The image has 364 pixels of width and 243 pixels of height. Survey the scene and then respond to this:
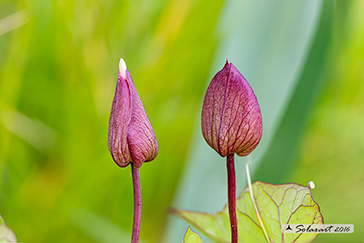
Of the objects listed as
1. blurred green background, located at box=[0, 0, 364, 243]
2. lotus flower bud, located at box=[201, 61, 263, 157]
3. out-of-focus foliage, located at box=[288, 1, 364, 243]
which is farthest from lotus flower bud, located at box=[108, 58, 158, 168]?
out-of-focus foliage, located at box=[288, 1, 364, 243]

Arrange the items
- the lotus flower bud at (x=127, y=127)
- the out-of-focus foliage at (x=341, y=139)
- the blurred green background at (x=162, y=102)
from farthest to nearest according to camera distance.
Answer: the out-of-focus foliage at (x=341, y=139), the blurred green background at (x=162, y=102), the lotus flower bud at (x=127, y=127)

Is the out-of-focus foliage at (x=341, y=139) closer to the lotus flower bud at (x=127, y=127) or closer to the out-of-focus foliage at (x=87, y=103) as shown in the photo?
the out-of-focus foliage at (x=87, y=103)

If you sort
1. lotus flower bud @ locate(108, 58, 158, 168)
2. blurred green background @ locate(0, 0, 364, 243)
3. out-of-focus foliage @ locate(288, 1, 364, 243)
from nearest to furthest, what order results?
1. lotus flower bud @ locate(108, 58, 158, 168)
2. blurred green background @ locate(0, 0, 364, 243)
3. out-of-focus foliage @ locate(288, 1, 364, 243)

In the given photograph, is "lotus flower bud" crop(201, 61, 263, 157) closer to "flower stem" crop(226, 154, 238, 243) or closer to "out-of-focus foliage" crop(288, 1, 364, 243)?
"flower stem" crop(226, 154, 238, 243)

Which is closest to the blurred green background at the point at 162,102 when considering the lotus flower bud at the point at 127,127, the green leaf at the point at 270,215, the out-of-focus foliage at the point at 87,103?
the out-of-focus foliage at the point at 87,103

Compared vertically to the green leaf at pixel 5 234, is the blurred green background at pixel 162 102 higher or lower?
higher

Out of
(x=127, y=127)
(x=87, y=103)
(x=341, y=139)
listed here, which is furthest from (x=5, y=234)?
(x=341, y=139)
